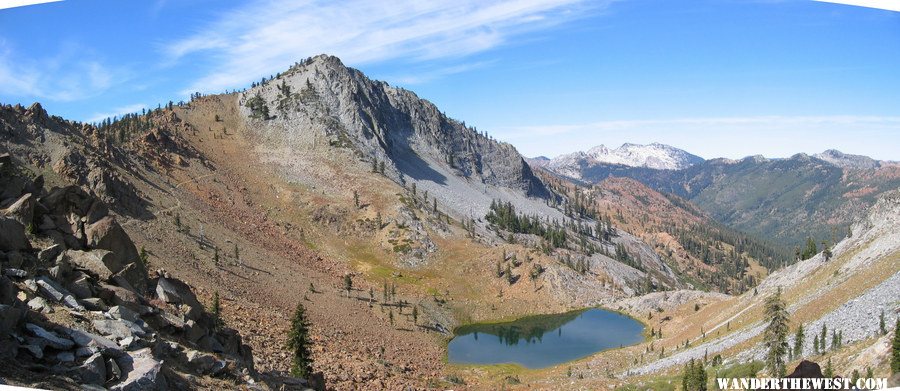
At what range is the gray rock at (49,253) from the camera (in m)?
19.0

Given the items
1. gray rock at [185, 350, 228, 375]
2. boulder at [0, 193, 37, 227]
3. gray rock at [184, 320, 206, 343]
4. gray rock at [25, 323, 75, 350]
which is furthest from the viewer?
gray rock at [184, 320, 206, 343]

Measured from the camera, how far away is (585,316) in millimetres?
89312

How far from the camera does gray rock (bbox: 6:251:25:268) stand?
17.2 m

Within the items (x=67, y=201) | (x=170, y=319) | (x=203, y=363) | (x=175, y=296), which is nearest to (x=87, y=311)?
(x=203, y=363)

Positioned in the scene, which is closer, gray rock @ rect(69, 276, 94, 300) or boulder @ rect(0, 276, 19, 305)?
boulder @ rect(0, 276, 19, 305)

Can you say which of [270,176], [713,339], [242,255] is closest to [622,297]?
[713,339]

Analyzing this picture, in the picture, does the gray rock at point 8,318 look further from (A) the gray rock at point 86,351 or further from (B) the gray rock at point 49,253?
(B) the gray rock at point 49,253

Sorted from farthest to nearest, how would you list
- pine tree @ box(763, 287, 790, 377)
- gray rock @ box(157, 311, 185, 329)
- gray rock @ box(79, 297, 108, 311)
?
pine tree @ box(763, 287, 790, 377) < gray rock @ box(157, 311, 185, 329) < gray rock @ box(79, 297, 108, 311)

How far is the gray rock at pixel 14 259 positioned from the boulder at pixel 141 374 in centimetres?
556

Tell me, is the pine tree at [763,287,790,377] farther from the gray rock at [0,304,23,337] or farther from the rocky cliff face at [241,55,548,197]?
the rocky cliff face at [241,55,548,197]

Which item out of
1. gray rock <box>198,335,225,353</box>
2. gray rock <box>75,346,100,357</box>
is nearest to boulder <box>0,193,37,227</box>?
gray rock <box>198,335,225,353</box>

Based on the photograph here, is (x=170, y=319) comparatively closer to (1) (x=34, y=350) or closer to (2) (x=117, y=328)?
(2) (x=117, y=328)

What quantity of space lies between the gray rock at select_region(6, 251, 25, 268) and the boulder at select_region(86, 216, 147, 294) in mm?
4596

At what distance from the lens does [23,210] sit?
70.3 feet
